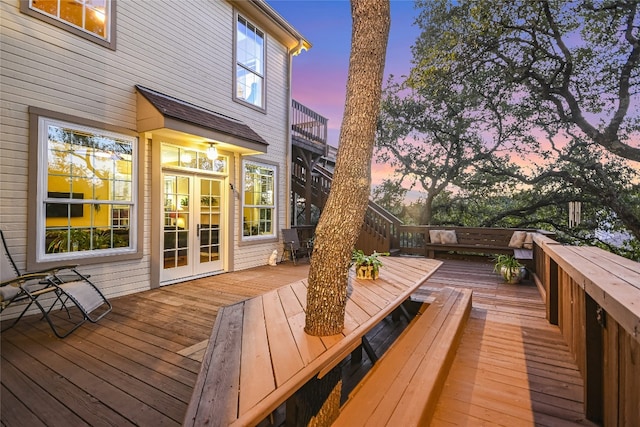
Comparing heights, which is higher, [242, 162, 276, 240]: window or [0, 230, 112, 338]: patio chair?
[242, 162, 276, 240]: window

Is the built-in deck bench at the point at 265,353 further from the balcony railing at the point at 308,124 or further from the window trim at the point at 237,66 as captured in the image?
the balcony railing at the point at 308,124

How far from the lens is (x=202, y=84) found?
5.41 meters

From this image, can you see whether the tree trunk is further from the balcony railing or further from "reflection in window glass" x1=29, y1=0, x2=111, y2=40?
the balcony railing

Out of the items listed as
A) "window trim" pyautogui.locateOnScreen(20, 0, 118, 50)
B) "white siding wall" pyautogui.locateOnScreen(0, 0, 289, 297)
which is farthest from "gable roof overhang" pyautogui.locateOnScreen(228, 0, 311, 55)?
"window trim" pyautogui.locateOnScreen(20, 0, 118, 50)

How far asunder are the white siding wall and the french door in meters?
0.35

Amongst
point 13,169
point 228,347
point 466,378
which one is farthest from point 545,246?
point 13,169

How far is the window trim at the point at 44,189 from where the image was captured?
339cm

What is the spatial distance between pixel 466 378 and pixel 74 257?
4.54 metres

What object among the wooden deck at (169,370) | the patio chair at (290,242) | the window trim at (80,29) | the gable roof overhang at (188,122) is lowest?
the wooden deck at (169,370)

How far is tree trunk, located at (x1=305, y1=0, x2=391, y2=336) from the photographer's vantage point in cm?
164

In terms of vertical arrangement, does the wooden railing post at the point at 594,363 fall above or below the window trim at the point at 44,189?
below

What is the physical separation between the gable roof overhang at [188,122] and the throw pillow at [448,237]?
17.0ft

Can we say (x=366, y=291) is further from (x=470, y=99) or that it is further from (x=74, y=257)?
(x=470, y=99)

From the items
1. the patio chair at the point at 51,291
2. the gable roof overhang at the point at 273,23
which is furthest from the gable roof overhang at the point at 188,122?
the gable roof overhang at the point at 273,23
